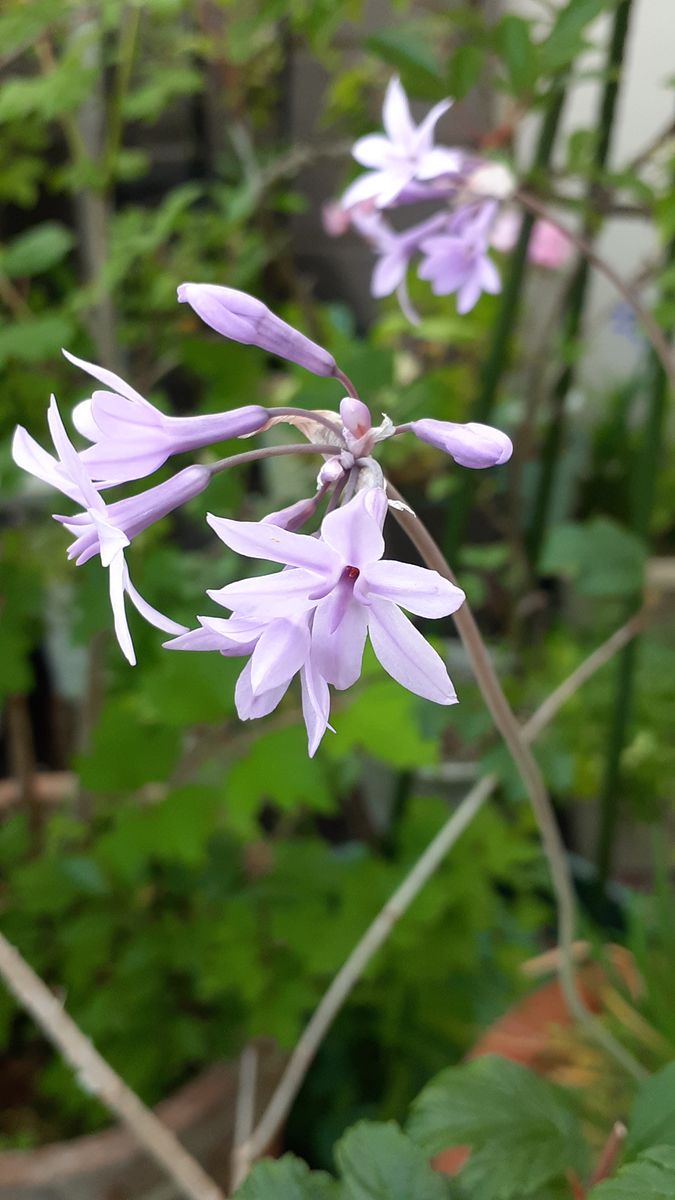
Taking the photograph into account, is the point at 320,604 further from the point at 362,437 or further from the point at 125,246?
the point at 125,246

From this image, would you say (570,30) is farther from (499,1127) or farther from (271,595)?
(499,1127)

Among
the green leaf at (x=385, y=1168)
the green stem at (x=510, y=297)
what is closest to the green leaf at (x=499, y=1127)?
the green leaf at (x=385, y=1168)

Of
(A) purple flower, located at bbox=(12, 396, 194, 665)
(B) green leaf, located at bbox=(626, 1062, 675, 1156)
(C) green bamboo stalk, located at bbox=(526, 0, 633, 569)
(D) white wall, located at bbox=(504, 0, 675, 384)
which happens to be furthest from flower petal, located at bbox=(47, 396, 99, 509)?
(D) white wall, located at bbox=(504, 0, 675, 384)

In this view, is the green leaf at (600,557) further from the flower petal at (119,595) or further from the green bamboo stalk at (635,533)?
the flower petal at (119,595)

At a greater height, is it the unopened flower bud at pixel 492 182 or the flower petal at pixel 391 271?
the unopened flower bud at pixel 492 182

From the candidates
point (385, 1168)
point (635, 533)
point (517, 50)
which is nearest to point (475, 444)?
point (385, 1168)

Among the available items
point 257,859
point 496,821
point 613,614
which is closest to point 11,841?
point 257,859

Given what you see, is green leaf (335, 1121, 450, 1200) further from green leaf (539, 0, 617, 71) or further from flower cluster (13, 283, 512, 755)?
green leaf (539, 0, 617, 71)
